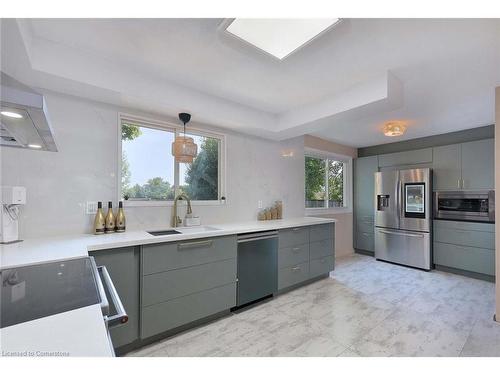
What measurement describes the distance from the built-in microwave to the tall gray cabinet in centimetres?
102

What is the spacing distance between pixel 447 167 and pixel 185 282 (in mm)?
4093

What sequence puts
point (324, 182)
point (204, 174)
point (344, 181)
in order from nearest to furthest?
point (204, 174) → point (324, 182) → point (344, 181)

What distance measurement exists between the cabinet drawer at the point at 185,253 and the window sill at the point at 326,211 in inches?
89.2

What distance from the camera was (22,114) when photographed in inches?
32.9

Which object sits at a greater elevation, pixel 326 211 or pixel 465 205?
pixel 465 205

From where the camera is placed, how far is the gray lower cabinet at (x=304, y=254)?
107 inches

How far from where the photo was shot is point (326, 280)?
3.23 m

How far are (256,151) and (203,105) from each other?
1.09 m

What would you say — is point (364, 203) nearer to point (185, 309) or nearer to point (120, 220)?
point (185, 309)

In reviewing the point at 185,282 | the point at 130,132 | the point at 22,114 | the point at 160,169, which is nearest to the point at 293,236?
the point at 185,282

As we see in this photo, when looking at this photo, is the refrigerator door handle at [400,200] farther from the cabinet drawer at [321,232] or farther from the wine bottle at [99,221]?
the wine bottle at [99,221]

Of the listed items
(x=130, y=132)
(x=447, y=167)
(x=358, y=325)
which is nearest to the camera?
(x=358, y=325)

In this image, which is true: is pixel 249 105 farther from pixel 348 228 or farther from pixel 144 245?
pixel 348 228
